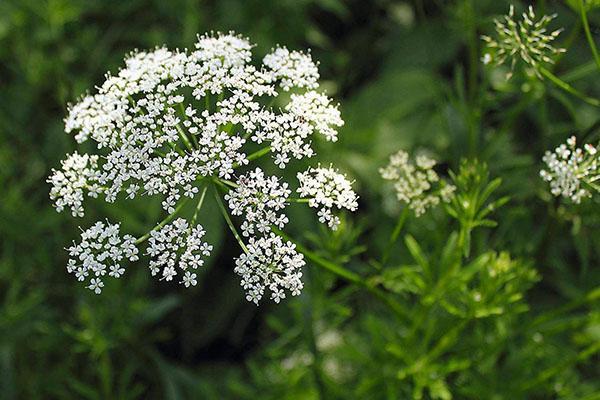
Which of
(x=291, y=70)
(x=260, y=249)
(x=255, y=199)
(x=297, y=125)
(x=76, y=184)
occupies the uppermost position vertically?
(x=291, y=70)

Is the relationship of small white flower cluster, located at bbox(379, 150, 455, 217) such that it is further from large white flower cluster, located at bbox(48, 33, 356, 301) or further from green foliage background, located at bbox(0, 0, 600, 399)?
large white flower cluster, located at bbox(48, 33, 356, 301)

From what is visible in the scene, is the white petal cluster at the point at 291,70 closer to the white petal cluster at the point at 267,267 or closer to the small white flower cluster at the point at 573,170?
the white petal cluster at the point at 267,267

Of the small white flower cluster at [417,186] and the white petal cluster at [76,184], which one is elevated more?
the white petal cluster at [76,184]

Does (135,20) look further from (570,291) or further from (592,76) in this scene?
(570,291)

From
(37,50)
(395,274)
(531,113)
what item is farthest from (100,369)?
(531,113)

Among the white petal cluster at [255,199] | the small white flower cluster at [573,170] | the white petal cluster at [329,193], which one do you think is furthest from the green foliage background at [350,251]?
the white petal cluster at [255,199]

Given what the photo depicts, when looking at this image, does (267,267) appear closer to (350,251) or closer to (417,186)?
(417,186)

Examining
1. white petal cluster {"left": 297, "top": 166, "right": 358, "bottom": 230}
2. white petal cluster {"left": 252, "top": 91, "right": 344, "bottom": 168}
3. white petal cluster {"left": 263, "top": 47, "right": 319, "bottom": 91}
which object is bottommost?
white petal cluster {"left": 297, "top": 166, "right": 358, "bottom": 230}

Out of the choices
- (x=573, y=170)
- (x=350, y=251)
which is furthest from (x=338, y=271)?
(x=573, y=170)

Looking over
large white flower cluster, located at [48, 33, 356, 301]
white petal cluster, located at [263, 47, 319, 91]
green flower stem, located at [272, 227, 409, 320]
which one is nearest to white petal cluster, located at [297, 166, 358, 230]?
large white flower cluster, located at [48, 33, 356, 301]
